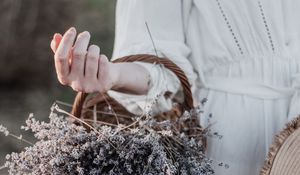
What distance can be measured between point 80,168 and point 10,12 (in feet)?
14.1

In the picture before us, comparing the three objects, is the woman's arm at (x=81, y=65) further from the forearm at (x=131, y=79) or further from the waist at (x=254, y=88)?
the waist at (x=254, y=88)

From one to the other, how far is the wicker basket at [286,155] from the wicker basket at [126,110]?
7.3 inches

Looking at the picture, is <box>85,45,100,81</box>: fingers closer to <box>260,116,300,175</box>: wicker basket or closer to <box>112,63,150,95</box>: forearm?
<box>112,63,150,95</box>: forearm

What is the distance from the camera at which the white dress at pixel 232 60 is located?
4.12ft

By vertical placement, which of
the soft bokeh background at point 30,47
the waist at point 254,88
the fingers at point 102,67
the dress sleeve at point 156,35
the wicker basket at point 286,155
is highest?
the soft bokeh background at point 30,47

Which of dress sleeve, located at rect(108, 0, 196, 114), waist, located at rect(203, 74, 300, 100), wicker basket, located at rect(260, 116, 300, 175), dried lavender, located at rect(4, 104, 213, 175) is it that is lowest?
wicker basket, located at rect(260, 116, 300, 175)

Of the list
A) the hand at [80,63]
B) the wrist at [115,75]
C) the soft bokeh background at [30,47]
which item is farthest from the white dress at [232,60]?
the soft bokeh background at [30,47]

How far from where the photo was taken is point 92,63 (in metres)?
1.03

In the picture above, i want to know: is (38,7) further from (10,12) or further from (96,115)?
(96,115)

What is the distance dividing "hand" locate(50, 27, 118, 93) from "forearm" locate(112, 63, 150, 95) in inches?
2.4

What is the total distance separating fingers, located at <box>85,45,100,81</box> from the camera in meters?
1.03

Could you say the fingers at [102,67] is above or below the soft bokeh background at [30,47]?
below

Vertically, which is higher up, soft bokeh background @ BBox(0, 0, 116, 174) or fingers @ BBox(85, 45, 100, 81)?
soft bokeh background @ BBox(0, 0, 116, 174)

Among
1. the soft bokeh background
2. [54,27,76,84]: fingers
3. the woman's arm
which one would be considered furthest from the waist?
the soft bokeh background
